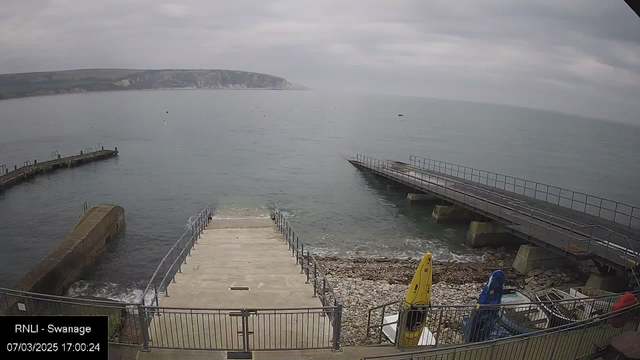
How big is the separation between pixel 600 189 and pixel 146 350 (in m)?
59.7

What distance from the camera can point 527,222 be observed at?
23.7 meters

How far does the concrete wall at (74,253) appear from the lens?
1828 cm

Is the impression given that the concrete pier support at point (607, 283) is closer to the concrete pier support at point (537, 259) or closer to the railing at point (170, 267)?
the concrete pier support at point (537, 259)

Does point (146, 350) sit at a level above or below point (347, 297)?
above

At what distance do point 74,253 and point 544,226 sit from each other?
85.2 feet

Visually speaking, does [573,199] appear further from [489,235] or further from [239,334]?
[239,334]

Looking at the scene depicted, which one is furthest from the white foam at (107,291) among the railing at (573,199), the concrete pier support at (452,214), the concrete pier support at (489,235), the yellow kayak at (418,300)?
the railing at (573,199)

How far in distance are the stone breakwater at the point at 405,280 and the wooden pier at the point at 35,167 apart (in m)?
35.8

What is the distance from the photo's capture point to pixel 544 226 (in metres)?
22.9

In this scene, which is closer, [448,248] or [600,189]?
[448,248]

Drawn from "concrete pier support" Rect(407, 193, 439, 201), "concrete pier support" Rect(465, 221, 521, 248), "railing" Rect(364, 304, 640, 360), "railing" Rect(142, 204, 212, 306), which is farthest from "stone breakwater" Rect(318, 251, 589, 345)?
"concrete pier support" Rect(407, 193, 439, 201)

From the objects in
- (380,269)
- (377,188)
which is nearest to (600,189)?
(377,188)

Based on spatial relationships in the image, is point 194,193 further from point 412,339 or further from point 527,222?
point 412,339

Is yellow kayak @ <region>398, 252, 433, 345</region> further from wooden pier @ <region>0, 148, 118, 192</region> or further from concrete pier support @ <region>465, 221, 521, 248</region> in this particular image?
wooden pier @ <region>0, 148, 118, 192</region>
